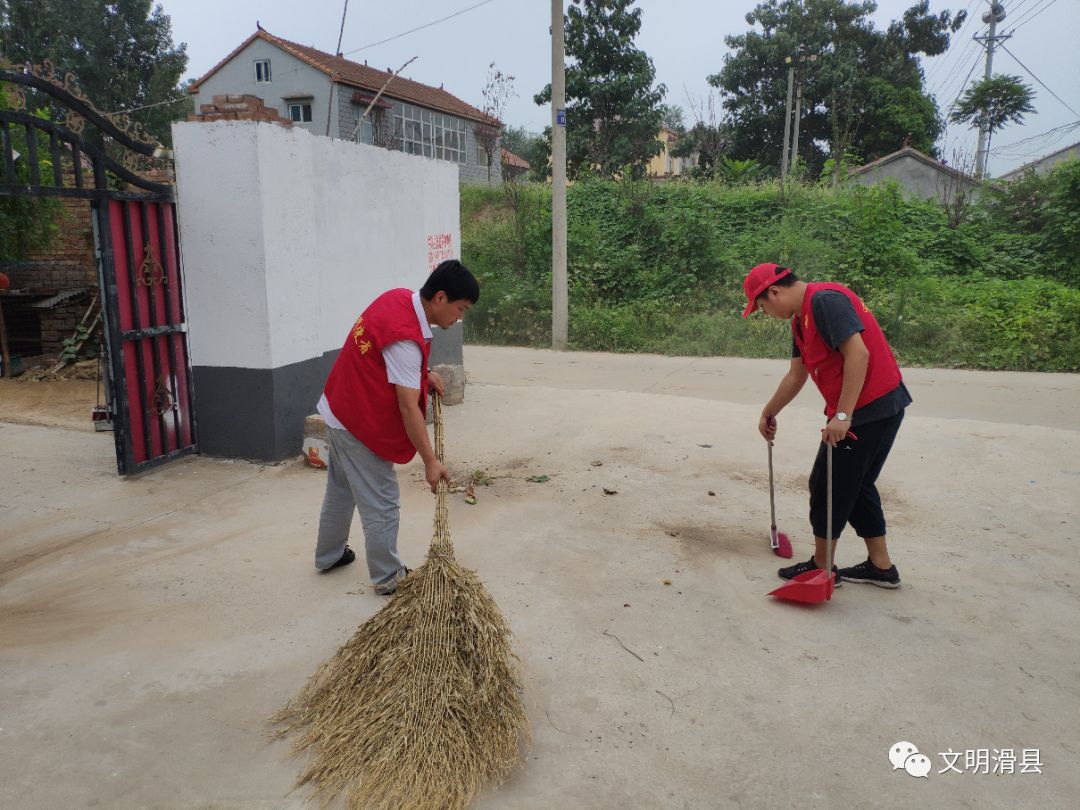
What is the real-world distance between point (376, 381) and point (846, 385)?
2.07 metres

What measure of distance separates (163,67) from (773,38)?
22.6 m

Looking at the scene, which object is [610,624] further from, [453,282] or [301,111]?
[301,111]

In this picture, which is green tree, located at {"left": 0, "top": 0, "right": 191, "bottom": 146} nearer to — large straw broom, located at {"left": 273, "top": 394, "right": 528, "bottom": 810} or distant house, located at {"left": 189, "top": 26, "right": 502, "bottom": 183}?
distant house, located at {"left": 189, "top": 26, "right": 502, "bottom": 183}

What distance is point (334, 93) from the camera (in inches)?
1085

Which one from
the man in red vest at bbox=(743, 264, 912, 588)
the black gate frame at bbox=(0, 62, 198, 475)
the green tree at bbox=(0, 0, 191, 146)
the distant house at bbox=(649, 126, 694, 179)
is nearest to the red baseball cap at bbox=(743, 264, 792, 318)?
the man in red vest at bbox=(743, 264, 912, 588)

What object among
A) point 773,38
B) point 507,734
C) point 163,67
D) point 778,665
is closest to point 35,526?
point 507,734

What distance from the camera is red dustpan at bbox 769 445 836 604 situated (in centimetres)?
362

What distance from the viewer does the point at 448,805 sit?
2.31m

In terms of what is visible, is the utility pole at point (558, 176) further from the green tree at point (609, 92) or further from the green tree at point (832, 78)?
the green tree at point (832, 78)

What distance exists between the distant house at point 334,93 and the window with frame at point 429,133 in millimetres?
31

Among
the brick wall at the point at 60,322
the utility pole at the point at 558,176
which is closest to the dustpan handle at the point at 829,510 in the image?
the utility pole at the point at 558,176

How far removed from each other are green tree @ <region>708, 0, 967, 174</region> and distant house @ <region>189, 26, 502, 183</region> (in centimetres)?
862

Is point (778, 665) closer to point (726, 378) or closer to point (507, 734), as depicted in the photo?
point (507, 734)

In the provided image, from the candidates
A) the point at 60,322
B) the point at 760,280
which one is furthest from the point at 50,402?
the point at 760,280
